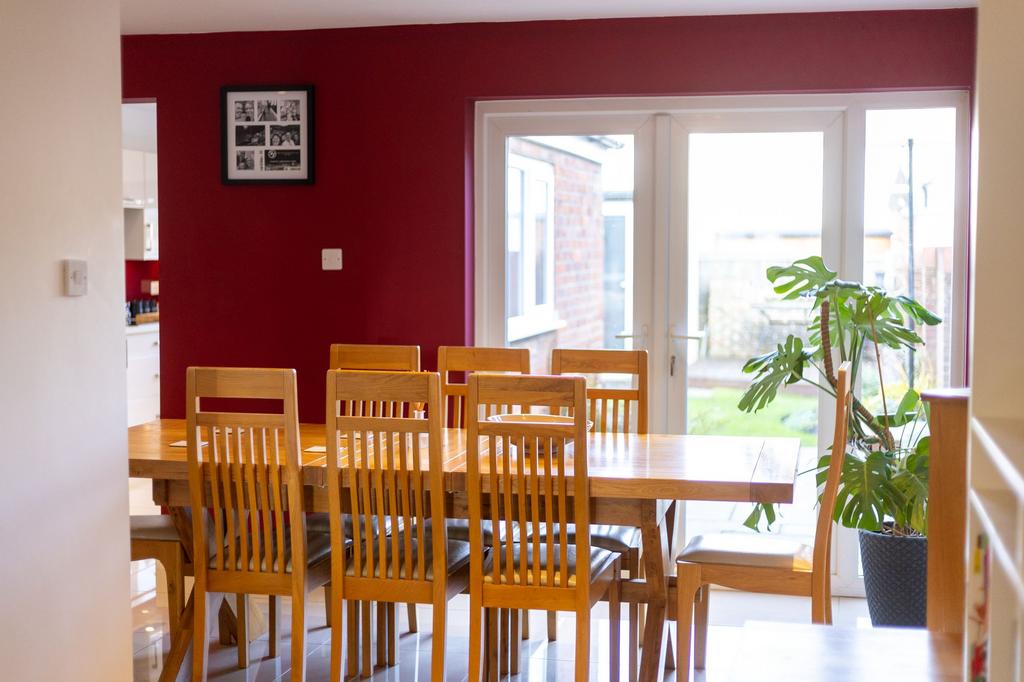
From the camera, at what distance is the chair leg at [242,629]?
3949 mm

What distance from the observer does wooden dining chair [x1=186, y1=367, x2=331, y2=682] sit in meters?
3.33

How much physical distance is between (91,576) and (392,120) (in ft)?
9.01

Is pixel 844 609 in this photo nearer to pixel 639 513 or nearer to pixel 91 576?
pixel 639 513

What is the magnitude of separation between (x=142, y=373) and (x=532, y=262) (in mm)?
5135

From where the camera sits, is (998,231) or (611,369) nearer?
(998,231)

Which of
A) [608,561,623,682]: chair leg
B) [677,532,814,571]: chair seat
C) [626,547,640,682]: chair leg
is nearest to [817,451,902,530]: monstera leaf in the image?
[677,532,814,571]: chair seat

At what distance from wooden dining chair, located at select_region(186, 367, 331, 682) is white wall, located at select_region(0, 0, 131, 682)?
0.29 m

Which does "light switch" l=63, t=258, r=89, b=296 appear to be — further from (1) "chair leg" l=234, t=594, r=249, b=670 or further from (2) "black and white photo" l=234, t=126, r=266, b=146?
(2) "black and white photo" l=234, t=126, r=266, b=146

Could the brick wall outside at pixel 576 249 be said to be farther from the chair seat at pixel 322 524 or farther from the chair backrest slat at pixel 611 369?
the chair seat at pixel 322 524

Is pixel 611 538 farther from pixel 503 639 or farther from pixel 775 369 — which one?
pixel 775 369

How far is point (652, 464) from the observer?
11.3ft

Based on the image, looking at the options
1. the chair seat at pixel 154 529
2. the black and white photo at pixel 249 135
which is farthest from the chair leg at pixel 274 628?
the black and white photo at pixel 249 135

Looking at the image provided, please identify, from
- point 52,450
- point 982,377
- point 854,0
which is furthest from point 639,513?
point 854,0

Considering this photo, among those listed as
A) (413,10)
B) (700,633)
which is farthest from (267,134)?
(700,633)
